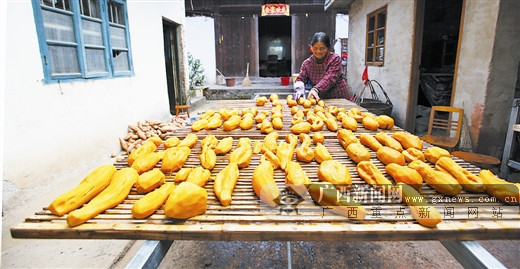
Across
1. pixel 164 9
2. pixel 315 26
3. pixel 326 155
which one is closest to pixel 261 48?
pixel 315 26

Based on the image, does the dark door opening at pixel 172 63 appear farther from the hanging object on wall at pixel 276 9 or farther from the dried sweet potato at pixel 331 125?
the dried sweet potato at pixel 331 125

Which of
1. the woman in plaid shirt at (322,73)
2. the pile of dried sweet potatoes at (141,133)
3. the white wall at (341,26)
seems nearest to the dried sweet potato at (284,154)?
the woman in plaid shirt at (322,73)

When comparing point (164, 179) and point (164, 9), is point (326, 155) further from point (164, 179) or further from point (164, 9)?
point (164, 9)

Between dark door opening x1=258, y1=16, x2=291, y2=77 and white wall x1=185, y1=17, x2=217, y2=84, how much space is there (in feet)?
22.0

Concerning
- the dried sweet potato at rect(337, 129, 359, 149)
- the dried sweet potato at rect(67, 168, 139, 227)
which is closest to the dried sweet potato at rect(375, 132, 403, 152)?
the dried sweet potato at rect(337, 129, 359, 149)

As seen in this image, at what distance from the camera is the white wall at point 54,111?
10.7ft

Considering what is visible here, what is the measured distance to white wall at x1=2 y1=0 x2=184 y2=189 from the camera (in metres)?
3.25

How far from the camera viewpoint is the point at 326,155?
185cm

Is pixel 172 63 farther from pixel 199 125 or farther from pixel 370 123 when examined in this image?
pixel 370 123

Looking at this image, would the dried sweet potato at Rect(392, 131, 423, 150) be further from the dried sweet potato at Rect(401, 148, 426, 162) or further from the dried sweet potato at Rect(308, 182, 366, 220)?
the dried sweet potato at Rect(308, 182, 366, 220)

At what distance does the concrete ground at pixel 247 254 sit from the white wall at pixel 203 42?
11.7 meters

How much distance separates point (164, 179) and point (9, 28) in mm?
3139

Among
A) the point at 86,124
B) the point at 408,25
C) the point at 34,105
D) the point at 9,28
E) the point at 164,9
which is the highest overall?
the point at 164,9

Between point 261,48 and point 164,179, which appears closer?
point 164,179
